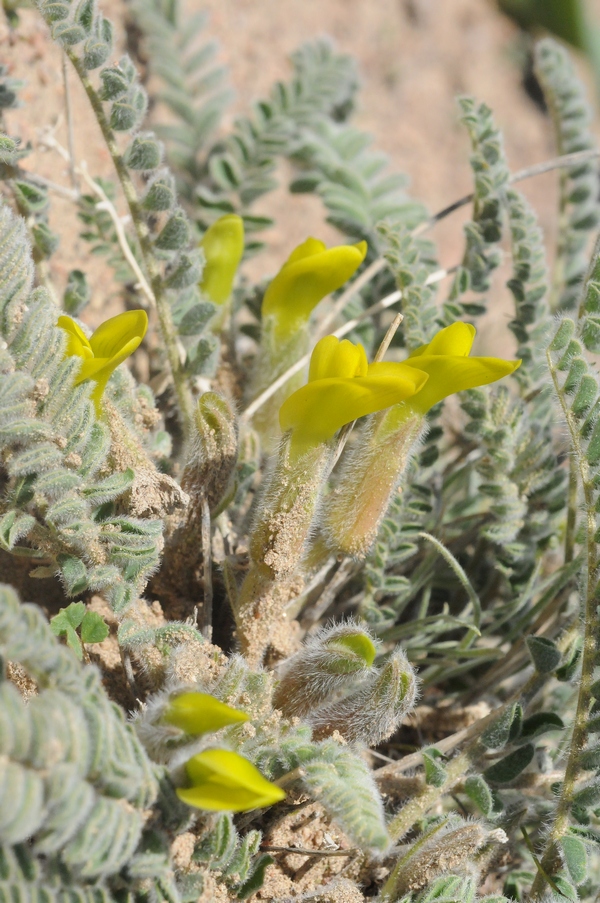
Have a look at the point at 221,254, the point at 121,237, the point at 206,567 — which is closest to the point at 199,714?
the point at 206,567

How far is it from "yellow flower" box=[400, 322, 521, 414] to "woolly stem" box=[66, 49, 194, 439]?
0.51m

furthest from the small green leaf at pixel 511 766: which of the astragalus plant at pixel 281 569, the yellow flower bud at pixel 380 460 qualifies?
the yellow flower bud at pixel 380 460

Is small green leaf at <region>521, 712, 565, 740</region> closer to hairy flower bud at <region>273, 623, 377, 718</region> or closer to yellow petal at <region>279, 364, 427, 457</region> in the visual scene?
hairy flower bud at <region>273, 623, 377, 718</region>

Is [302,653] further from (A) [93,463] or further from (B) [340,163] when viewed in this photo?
(B) [340,163]

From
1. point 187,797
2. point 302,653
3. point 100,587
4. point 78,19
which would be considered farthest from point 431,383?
point 78,19

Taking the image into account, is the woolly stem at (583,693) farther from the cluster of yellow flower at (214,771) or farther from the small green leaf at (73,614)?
the small green leaf at (73,614)

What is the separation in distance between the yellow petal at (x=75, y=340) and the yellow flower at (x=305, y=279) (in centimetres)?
48

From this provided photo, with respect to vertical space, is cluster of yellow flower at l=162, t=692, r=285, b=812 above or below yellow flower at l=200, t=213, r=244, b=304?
below

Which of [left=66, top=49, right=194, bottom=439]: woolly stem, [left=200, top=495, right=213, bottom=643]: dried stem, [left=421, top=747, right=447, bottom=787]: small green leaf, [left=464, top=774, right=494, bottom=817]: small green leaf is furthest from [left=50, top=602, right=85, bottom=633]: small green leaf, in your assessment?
[left=464, top=774, right=494, bottom=817]: small green leaf

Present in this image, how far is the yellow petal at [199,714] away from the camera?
3.49ft

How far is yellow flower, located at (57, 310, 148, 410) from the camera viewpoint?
128 cm

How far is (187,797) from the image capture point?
1.05 m

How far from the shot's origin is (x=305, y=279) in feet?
5.44

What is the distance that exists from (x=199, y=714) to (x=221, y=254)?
3.42 feet
